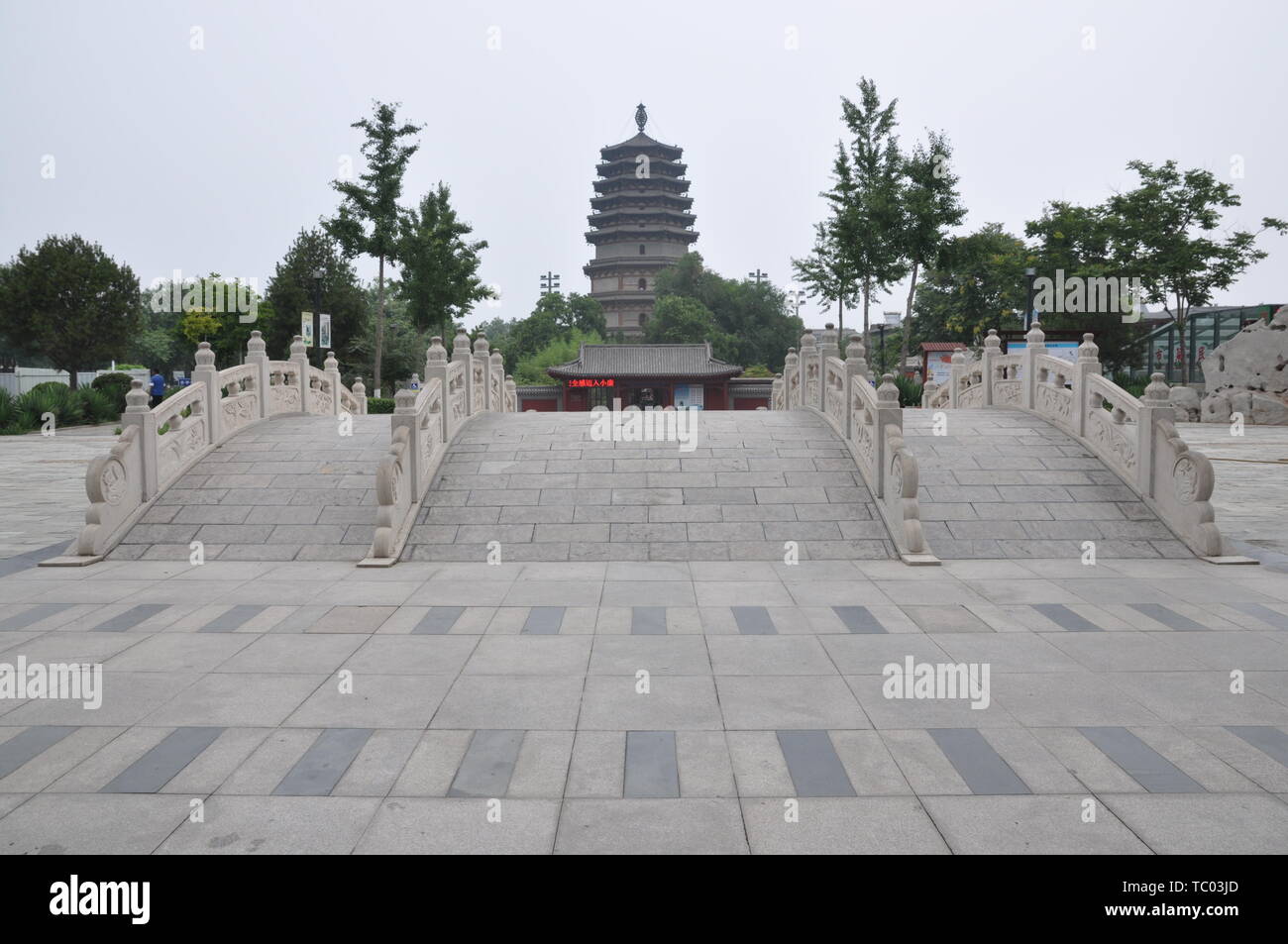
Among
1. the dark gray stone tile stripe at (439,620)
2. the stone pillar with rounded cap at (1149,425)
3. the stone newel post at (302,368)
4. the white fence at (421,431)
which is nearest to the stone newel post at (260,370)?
the stone newel post at (302,368)

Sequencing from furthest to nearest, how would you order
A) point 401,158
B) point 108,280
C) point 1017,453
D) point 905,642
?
1. point 108,280
2. point 401,158
3. point 1017,453
4. point 905,642

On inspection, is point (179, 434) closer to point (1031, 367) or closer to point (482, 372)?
point (482, 372)

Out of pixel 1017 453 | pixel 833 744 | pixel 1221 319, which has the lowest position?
pixel 833 744

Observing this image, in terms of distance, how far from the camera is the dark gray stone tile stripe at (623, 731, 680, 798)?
12.4ft

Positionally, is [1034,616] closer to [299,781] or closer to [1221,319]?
[299,781]

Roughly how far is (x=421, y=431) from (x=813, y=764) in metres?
7.64

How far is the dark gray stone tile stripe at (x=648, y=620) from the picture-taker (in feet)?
20.8

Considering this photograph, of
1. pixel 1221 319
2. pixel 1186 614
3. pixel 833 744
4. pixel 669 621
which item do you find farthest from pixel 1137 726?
pixel 1221 319

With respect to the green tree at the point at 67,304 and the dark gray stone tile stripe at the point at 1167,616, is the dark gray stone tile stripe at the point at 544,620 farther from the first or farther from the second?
the green tree at the point at 67,304

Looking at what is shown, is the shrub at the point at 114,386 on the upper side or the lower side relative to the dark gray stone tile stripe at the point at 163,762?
upper

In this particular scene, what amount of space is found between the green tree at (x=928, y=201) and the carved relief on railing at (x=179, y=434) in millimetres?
23159

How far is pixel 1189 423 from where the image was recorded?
2972 centimetres

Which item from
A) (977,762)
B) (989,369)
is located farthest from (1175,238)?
(977,762)

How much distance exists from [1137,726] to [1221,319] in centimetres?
4217
